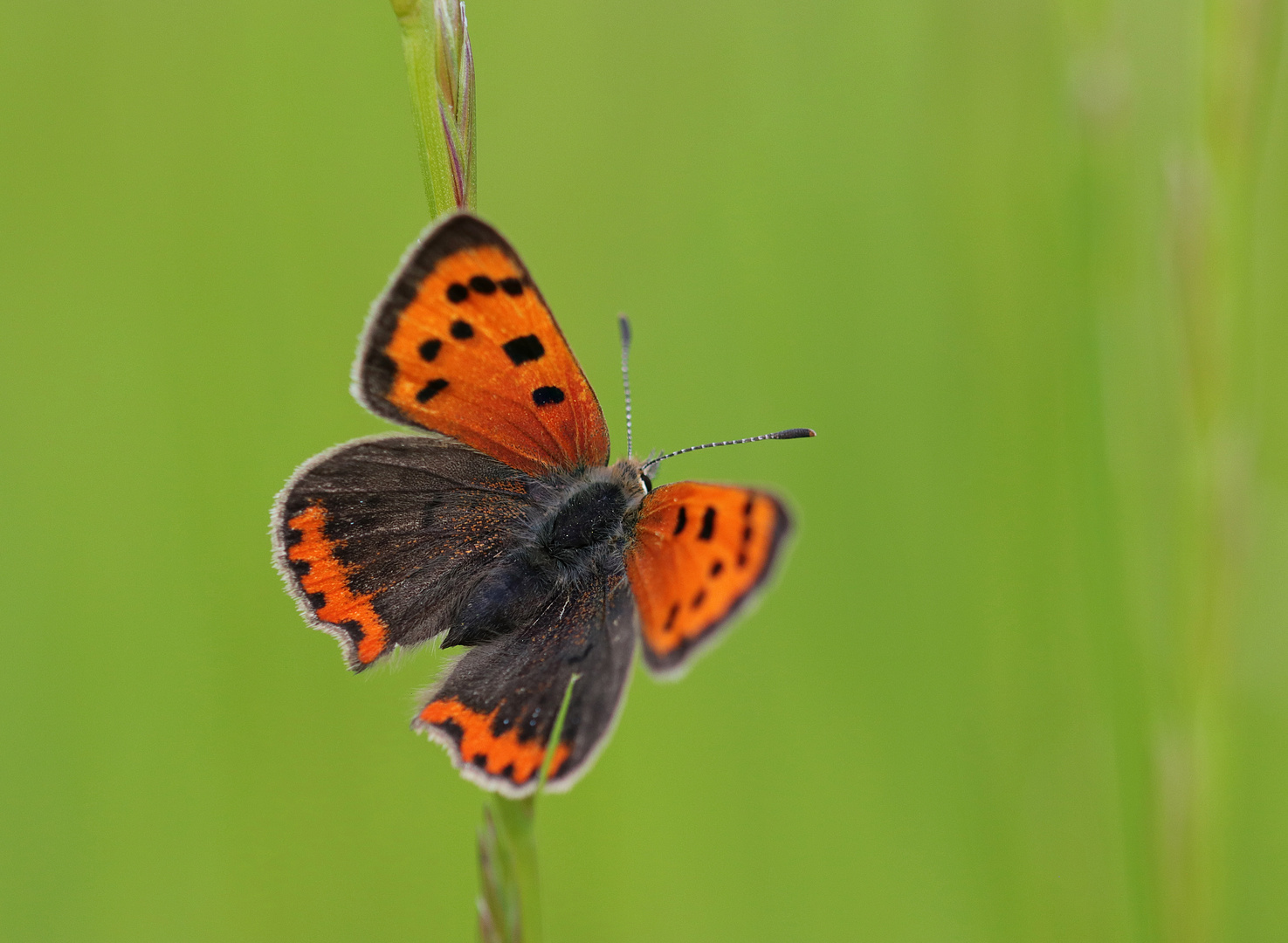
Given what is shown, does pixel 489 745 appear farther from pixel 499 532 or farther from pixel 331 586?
pixel 499 532

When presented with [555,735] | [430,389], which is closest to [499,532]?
[430,389]

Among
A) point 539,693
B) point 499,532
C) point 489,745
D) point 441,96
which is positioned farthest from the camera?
point 499,532

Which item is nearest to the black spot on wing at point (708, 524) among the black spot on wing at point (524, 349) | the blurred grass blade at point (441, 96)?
the black spot on wing at point (524, 349)

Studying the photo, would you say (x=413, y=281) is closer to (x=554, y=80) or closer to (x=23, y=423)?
(x=23, y=423)

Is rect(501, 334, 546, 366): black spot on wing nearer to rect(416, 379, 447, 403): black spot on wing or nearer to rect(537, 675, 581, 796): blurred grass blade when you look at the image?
rect(416, 379, 447, 403): black spot on wing

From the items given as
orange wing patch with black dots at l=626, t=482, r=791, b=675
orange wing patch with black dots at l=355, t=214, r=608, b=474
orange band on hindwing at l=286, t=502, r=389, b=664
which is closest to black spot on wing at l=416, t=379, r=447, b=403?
orange wing patch with black dots at l=355, t=214, r=608, b=474

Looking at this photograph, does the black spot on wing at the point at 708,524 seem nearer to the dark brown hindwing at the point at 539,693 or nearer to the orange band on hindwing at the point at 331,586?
the dark brown hindwing at the point at 539,693
